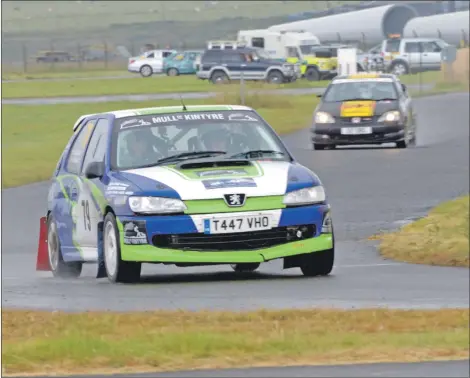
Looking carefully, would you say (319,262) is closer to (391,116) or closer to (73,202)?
(391,116)

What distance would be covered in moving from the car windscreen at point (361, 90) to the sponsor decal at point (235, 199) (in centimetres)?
120

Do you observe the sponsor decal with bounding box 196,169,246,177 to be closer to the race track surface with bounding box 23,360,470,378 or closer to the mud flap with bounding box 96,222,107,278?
the mud flap with bounding box 96,222,107,278

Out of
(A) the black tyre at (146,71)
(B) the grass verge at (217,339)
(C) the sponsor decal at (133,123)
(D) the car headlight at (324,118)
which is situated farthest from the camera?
(A) the black tyre at (146,71)

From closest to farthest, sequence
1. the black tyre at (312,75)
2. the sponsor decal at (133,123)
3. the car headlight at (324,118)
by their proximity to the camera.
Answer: the sponsor decal at (133,123), the car headlight at (324,118), the black tyre at (312,75)

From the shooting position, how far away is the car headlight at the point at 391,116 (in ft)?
39.3

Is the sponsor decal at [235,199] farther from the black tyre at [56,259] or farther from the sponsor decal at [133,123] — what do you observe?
the black tyre at [56,259]

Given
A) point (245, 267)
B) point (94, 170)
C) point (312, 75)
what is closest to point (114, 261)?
point (94, 170)

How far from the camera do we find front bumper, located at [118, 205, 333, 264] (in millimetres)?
11453


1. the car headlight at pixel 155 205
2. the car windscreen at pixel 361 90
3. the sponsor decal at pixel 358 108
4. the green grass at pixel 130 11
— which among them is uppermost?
the green grass at pixel 130 11

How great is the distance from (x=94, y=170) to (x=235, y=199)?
814mm

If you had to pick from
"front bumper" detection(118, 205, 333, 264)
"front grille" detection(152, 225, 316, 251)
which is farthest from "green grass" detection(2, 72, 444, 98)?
"front grille" detection(152, 225, 316, 251)

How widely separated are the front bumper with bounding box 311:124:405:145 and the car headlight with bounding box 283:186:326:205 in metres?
0.44

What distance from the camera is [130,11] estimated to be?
1186cm

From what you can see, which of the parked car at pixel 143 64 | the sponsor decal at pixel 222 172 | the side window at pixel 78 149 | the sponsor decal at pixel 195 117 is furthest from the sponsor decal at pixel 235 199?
the parked car at pixel 143 64
